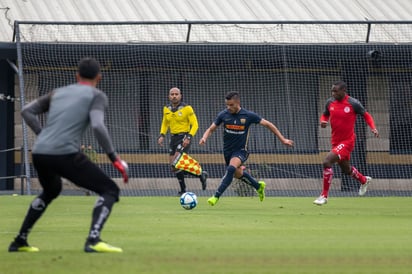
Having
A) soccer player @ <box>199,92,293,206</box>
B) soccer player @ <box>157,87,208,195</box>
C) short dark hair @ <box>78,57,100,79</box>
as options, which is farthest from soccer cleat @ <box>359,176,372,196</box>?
short dark hair @ <box>78,57,100,79</box>

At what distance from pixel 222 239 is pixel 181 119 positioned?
1139cm

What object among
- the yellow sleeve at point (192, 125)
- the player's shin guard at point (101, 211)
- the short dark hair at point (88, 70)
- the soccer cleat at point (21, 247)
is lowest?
the soccer cleat at point (21, 247)

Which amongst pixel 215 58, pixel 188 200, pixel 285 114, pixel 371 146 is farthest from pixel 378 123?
pixel 188 200

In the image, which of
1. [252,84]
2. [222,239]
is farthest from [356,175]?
[222,239]

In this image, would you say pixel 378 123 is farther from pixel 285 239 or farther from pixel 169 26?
pixel 285 239

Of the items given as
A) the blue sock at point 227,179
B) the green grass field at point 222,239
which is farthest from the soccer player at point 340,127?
the blue sock at point 227,179

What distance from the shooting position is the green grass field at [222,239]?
9367 millimetres

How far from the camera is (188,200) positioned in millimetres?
17922

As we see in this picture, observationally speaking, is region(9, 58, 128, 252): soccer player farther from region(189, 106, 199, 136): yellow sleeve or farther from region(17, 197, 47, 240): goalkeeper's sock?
region(189, 106, 199, 136): yellow sleeve

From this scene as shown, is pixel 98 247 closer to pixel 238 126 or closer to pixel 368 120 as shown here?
pixel 238 126

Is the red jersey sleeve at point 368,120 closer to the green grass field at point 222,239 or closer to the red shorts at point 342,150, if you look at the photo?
the red shorts at point 342,150

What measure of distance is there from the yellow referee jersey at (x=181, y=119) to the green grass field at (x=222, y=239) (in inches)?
142

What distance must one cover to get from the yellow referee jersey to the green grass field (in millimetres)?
3616

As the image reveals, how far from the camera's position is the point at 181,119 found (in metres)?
23.5
